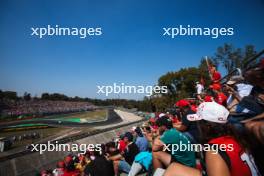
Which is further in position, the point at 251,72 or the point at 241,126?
the point at 251,72

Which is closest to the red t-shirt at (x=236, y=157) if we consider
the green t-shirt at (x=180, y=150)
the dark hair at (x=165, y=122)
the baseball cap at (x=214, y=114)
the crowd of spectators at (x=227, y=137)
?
the crowd of spectators at (x=227, y=137)

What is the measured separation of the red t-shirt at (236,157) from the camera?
5.95 feet

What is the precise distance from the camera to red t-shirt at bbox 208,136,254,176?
5.95ft

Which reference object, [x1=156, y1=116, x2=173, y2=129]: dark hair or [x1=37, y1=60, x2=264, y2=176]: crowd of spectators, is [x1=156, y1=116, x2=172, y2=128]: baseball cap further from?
[x1=37, y1=60, x2=264, y2=176]: crowd of spectators

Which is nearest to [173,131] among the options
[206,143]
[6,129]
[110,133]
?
[206,143]

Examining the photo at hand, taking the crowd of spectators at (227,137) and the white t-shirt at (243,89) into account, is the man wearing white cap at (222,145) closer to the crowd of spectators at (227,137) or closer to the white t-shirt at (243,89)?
the crowd of spectators at (227,137)

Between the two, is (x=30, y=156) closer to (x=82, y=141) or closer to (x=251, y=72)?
(x=82, y=141)

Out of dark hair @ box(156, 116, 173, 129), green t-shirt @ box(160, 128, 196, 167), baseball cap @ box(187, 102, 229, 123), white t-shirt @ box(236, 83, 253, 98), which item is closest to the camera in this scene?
baseball cap @ box(187, 102, 229, 123)

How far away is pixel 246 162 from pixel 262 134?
494 mm

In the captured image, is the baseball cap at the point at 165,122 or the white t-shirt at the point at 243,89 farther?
the baseball cap at the point at 165,122

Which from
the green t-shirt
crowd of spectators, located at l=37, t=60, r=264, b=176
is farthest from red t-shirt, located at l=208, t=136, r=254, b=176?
the green t-shirt

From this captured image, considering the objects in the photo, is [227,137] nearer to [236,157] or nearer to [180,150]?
[236,157]

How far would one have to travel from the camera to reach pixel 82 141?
24.7 m

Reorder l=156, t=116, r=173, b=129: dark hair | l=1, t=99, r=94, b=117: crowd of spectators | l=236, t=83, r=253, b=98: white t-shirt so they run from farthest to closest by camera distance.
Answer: l=1, t=99, r=94, b=117: crowd of spectators → l=156, t=116, r=173, b=129: dark hair → l=236, t=83, r=253, b=98: white t-shirt
